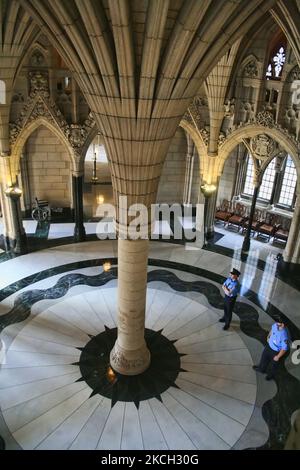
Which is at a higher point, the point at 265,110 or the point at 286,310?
the point at 265,110

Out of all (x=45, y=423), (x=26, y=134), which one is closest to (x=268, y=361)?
(x=45, y=423)

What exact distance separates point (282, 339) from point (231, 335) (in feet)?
6.72

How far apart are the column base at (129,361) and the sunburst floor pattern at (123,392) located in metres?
0.36

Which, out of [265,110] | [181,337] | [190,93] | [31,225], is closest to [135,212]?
[190,93]

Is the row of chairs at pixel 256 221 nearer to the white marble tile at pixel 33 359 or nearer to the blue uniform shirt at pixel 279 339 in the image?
the blue uniform shirt at pixel 279 339

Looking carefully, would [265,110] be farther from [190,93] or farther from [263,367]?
[263,367]

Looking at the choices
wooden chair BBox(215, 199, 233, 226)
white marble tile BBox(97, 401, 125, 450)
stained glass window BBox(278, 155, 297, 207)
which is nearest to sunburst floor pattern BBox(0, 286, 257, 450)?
white marble tile BBox(97, 401, 125, 450)

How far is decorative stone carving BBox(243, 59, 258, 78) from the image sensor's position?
1305 centimetres

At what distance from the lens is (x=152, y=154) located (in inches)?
288

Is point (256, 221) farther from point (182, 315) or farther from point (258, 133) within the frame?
point (182, 315)

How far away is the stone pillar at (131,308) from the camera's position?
8250mm

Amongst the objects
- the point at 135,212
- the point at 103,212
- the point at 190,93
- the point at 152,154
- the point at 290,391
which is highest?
the point at 190,93

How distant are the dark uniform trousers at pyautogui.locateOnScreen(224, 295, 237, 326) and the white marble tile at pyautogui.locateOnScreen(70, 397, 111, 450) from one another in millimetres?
3815

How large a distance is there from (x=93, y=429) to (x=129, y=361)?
1.66 meters
